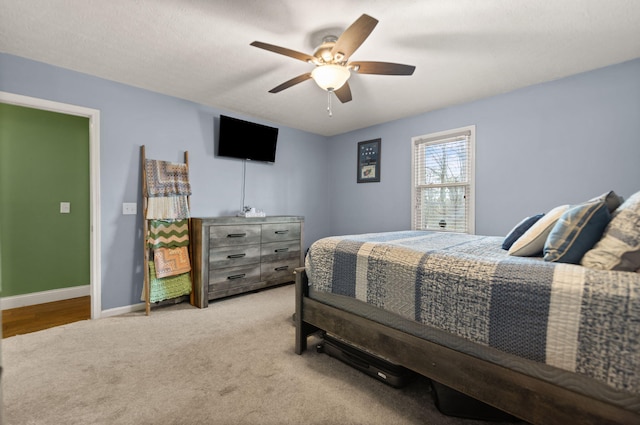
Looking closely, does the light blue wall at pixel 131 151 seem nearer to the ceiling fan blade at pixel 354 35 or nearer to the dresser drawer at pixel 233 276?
the dresser drawer at pixel 233 276

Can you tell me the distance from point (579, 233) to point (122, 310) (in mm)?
3837

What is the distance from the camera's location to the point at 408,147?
4293mm

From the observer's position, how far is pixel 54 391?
1981 mm

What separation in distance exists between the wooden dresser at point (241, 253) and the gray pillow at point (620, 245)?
3.14 metres

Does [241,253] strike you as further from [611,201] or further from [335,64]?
[611,201]

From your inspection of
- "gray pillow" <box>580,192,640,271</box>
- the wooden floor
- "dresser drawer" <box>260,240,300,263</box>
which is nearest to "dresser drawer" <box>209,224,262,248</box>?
"dresser drawer" <box>260,240,300,263</box>

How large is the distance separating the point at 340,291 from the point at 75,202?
11.9 ft

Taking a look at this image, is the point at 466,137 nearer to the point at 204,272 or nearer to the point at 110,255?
the point at 204,272

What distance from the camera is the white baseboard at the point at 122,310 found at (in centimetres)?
320

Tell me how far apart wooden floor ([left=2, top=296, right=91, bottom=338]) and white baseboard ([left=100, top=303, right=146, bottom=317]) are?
17cm

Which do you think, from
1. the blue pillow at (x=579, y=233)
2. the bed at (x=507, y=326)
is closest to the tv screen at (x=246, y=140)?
the bed at (x=507, y=326)

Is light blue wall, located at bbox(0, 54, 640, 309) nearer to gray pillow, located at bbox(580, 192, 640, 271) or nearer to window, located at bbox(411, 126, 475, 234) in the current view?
window, located at bbox(411, 126, 475, 234)

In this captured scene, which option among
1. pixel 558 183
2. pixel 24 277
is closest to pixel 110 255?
pixel 24 277

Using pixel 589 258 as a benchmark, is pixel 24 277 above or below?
below
